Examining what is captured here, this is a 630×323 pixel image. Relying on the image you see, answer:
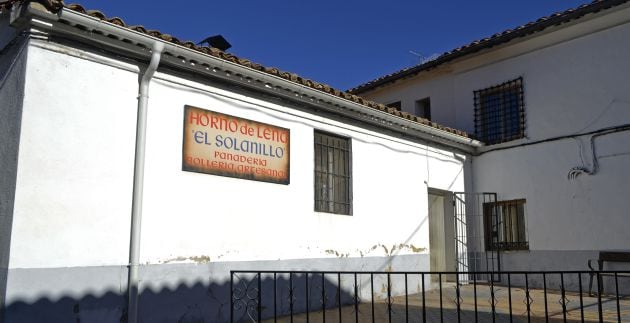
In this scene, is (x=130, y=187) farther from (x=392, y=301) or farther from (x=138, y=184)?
(x=392, y=301)

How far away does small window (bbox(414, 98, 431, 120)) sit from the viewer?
1269 centimetres

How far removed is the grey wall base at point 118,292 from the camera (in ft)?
16.6

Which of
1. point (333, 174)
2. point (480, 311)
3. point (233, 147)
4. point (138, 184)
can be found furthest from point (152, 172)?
point (480, 311)

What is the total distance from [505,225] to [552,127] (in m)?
2.11

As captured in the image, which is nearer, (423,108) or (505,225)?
(505,225)

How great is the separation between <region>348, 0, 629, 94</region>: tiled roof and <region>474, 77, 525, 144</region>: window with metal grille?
0.88 meters

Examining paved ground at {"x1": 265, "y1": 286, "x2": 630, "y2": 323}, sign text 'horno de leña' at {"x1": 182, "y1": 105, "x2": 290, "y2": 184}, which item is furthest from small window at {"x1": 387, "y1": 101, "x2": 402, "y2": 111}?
sign text 'horno de leña' at {"x1": 182, "y1": 105, "x2": 290, "y2": 184}

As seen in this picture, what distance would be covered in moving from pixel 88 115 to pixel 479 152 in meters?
8.07

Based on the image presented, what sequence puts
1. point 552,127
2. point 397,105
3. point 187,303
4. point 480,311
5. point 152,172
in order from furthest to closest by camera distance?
point 397,105 → point 552,127 → point 480,311 → point 187,303 → point 152,172

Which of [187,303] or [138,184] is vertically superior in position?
[138,184]

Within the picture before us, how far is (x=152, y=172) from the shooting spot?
19.9 feet

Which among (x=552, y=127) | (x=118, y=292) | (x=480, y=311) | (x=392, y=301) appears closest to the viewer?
(x=118, y=292)

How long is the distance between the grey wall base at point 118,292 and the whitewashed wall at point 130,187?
11cm

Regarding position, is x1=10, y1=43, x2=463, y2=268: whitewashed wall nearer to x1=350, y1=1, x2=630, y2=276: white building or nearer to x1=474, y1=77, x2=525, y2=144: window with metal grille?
x1=350, y1=1, x2=630, y2=276: white building
